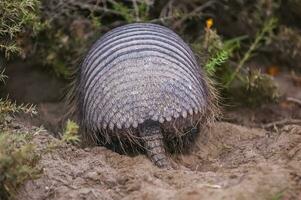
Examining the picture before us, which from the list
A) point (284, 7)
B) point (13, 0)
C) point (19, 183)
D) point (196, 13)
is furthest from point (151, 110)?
point (284, 7)

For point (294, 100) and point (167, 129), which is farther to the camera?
point (294, 100)

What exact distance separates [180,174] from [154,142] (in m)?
0.44

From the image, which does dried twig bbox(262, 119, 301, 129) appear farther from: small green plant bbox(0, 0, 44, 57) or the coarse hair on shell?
small green plant bbox(0, 0, 44, 57)

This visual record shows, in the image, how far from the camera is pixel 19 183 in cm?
348

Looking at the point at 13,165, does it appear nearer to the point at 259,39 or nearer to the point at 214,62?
the point at 214,62

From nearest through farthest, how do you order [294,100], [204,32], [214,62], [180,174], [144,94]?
[180,174] → [144,94] → [214,62] → [294,100] → [204,32]

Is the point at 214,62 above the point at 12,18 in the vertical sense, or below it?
below

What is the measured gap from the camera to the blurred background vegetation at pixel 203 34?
18.4 feet

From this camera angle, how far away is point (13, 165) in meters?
3.36

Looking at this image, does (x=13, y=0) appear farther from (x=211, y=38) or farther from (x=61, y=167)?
(x=211, y=38)

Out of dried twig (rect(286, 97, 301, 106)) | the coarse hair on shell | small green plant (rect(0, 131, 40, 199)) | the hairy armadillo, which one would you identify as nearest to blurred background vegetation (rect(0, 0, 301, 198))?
dried twig (rect(286, 97, 301, 106))

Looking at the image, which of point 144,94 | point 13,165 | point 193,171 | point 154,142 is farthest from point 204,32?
point 13,165

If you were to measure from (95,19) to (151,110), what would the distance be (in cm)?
192

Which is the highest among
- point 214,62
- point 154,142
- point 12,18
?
point 12,18
